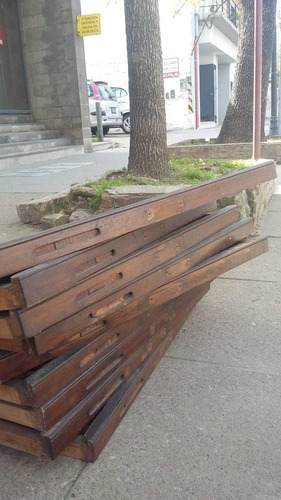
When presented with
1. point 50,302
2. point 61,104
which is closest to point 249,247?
point 50,302

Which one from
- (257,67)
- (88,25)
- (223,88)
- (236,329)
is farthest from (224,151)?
(223,88)

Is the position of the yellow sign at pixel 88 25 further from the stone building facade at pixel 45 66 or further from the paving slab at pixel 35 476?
the paving slab at pixel 35 476

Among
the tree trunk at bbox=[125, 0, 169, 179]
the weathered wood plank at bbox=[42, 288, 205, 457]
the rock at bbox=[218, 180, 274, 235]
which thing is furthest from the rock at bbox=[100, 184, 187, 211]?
the weathered wood plank at bbox=[42, 288, 205, 457]

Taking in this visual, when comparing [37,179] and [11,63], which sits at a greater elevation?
[11,63]

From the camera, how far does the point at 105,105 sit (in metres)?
20.8

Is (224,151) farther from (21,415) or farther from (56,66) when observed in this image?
(21,415)

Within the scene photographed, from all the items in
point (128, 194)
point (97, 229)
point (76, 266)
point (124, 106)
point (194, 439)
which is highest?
point (124, 106)

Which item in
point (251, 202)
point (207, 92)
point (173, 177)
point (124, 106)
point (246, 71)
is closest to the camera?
point (251, 202)

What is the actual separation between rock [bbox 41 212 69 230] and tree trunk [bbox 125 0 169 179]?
1.06 metres

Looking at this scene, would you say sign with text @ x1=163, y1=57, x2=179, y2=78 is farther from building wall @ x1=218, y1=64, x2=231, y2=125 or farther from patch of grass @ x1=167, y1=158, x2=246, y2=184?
patch of grass @ x1=167, y1=158, x2=246, y2=184

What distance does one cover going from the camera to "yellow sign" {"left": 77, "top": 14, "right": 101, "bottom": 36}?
11656 millimetres

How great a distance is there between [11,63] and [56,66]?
1502 millimetres

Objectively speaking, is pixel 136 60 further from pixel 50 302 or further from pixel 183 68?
pixel 183 68

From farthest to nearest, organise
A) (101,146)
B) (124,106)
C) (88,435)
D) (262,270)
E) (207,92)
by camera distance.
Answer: (207,92)
(124,106)
(101,146)
(262,270)
(88,435)
